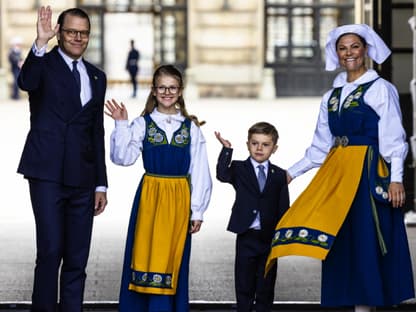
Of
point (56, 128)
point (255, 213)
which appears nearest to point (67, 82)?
point (56, 128)

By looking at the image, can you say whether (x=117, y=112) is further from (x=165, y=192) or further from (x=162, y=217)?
(x=162, y=217)

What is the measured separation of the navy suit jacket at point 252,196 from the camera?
5.59 metres

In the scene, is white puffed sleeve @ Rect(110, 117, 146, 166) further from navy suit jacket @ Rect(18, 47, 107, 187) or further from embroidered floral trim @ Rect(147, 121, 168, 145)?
navy suit jacket @ Rect(18, 47, 107, 187)

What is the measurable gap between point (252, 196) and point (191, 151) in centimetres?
42

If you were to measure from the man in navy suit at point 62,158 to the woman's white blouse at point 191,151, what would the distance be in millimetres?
164

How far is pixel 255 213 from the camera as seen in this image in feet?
18.3

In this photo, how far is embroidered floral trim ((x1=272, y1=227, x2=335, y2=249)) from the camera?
524 cm

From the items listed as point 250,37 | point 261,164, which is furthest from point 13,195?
point 250,37

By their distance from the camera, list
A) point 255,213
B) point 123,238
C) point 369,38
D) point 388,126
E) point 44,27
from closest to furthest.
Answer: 1. point 44,27
2. point 388,126
3. point 369,38
4. point 255,213
5. point 123,238

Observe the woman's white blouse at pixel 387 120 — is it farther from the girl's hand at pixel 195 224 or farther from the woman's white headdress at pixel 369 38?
the girl's hand at pixel 195 224

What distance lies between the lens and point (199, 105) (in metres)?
25.6

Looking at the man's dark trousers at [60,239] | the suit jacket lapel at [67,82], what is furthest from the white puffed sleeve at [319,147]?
the suit jacket lapel at [67,82]

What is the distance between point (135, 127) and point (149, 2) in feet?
83.9

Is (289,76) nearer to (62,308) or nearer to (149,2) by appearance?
(149,2)
